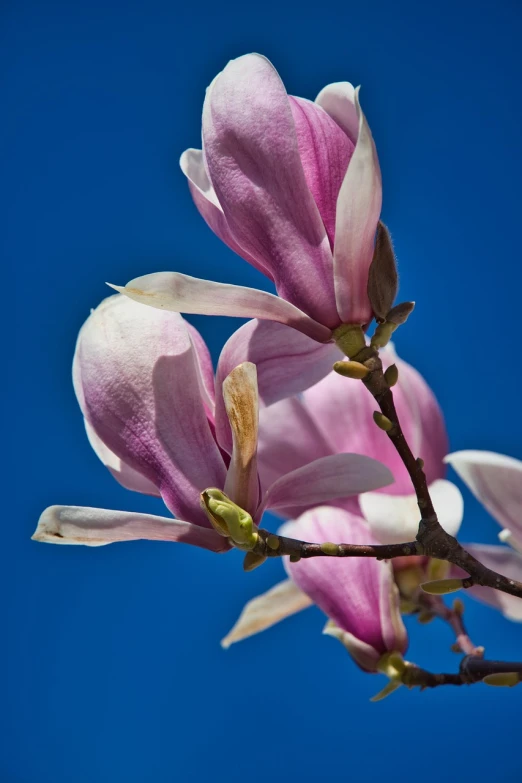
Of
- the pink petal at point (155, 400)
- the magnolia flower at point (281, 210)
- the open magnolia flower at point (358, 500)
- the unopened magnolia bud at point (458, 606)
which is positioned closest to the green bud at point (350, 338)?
the magnolia flower at point (281, 210)

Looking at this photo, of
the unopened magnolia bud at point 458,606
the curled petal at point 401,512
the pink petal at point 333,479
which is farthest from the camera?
the unopened magnolia bud at point 458,606

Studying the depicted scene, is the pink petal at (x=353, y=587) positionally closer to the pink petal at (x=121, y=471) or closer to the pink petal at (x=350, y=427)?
the pink petal at (x=350, y=427)

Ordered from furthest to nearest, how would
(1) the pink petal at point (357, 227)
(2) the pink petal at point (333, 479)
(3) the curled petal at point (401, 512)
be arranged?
(3) the curled petal at point (401, 512) → (2) the pink petal at point (333, 479) → (1) the pink petal at point (357, 227)

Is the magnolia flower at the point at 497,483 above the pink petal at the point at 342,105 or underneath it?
underneath

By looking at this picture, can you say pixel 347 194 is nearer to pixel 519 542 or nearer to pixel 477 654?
pixel 519 542

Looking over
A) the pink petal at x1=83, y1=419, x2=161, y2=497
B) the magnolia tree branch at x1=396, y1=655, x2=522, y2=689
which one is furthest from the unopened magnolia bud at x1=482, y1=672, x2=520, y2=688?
the pink petal at x1=83, y1=419, x2=161, y2=497

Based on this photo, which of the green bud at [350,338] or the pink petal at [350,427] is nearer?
the green bud at [350,338]

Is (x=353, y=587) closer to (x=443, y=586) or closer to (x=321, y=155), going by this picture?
(x=443, y=586)
